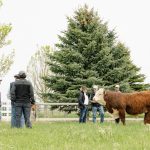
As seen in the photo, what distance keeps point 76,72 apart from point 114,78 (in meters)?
2.91

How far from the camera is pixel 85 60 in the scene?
128 feet

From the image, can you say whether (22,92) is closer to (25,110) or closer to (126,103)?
(25,110)

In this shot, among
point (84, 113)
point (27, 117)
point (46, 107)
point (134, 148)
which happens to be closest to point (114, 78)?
point (46, 107)

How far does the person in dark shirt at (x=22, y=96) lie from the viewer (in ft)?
58.1

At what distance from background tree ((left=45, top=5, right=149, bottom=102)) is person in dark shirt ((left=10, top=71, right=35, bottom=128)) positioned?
19.6 meters

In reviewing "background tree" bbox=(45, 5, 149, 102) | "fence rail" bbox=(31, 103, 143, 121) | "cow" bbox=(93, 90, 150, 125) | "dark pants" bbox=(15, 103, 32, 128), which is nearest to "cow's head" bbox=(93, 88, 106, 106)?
"cow" bbox=(93, 90, 150, 125)

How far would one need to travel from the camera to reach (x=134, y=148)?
31.4 feet

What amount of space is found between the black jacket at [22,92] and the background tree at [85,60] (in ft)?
64.4

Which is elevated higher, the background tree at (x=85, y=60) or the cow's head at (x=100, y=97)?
the background tree at (x=85, y=60)

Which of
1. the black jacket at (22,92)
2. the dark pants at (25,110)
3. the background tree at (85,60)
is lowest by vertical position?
the dark pants at (25,110)

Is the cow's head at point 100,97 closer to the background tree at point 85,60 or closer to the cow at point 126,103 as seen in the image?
the cow at point 126,103

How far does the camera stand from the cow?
20812 mm

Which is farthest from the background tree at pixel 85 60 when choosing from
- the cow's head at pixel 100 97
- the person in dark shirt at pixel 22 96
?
the person in dark shirt at pixel 22 96

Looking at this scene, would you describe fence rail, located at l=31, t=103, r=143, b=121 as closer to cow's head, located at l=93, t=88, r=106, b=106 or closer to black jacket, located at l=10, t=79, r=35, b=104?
cow's head, located at l=93, t=88, r=106, b=106
